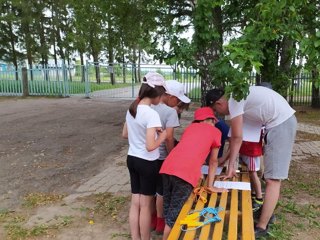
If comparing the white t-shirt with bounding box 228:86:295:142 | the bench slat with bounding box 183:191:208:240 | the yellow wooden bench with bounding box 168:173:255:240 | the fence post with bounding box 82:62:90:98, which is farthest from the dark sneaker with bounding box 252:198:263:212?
the fence post with bounding box 82:62:90:98

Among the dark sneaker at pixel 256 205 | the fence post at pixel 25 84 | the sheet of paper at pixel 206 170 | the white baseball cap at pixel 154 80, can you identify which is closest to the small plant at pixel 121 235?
the sheet of paper at pixel 206 170

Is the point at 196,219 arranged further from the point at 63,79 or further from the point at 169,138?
the point at 63,79

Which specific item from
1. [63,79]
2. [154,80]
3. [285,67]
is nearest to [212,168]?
[154,80]

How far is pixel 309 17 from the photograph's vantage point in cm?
443

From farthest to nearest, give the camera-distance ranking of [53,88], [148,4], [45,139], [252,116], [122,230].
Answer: [53,88]
[148,4]
[45,139]
[122,230]
[252,116]

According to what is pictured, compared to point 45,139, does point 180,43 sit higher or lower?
higher

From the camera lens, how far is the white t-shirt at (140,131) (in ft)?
10.3

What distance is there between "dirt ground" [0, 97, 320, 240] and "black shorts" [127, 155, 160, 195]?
648 millimetres

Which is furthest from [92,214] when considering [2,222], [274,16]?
[274,16]

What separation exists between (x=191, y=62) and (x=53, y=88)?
16.2m

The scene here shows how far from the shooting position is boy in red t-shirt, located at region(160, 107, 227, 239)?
3.03m

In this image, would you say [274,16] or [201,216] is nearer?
[201,216]

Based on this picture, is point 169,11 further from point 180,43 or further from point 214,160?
point 214,160

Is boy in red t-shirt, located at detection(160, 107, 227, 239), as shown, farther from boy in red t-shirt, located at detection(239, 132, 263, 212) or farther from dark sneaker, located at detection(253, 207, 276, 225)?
dark sneaker, located at detection(253, 207, 276, 225)
